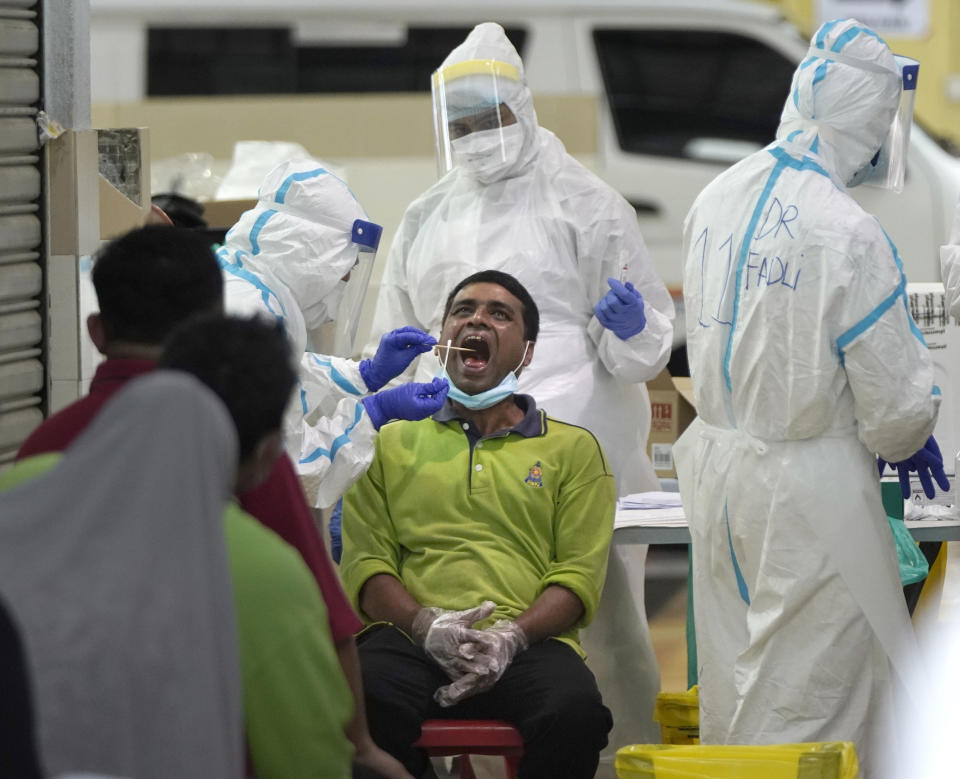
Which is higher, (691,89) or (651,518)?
(691,89)

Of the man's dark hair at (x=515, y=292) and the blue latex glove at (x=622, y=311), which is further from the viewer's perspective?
the blue latex glove at (x=622, y=311)

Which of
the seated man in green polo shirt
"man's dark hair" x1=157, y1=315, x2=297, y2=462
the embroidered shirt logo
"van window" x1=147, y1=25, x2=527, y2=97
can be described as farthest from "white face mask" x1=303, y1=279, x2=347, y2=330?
"van window" x1=147, y1=25, x2=527, y2=97

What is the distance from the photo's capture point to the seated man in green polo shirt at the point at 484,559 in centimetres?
278

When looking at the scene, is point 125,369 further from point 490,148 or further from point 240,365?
point 490,148

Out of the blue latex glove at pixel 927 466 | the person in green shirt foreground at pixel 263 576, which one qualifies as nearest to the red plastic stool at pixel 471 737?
→ the blue latex glove at pixel 927 466

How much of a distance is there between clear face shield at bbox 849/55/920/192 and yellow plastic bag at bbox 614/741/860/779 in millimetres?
1156

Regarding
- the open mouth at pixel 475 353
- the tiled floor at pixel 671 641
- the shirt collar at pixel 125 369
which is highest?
the shirt collar at pixel 125 369

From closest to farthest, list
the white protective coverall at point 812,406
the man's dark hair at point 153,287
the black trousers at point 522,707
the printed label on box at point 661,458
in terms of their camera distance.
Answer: the man's dark hair at point 153,287 → the white protective coverall at point 812,406 → the black trousers at point 522,707 → the printed label on box at point 661,458

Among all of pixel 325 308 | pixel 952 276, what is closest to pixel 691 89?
pixel 952 276

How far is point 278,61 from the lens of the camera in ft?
20.1

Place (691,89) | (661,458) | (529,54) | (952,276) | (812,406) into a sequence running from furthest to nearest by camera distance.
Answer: (691,89) < (529,54) < (661,458) < (952,276) < (812,406)

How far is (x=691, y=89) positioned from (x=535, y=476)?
11.7ft

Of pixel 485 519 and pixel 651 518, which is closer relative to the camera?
pixel 485 519

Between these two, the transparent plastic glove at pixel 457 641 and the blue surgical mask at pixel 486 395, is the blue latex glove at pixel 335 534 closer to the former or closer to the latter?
the blue surgical mask at pixel 486 395
